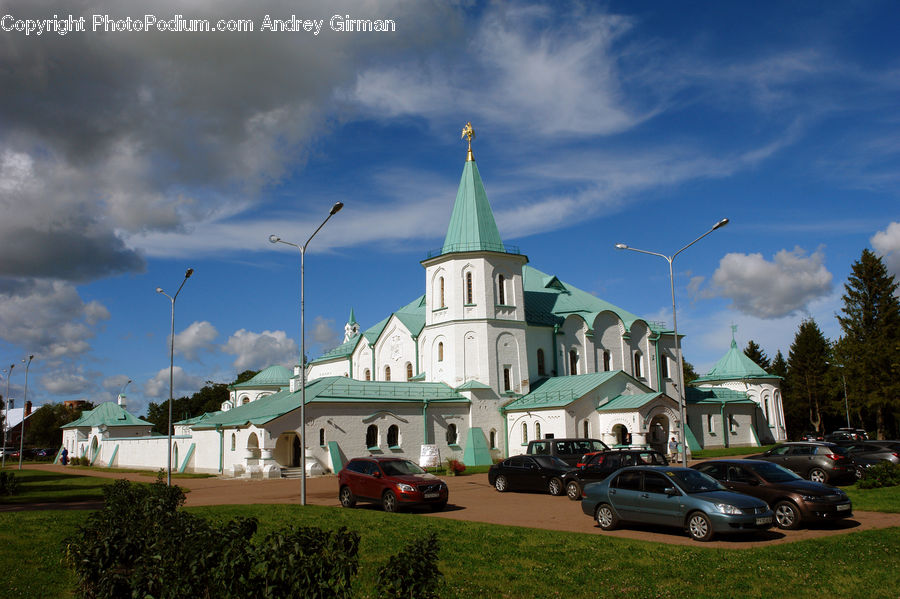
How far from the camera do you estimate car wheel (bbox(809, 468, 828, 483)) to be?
2214 centimetres

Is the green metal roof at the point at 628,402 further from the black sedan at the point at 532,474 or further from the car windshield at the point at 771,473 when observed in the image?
the car windshield at the point at 771,473

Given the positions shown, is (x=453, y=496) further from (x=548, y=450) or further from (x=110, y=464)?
(x=110, y=464)

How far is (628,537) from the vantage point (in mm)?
13883

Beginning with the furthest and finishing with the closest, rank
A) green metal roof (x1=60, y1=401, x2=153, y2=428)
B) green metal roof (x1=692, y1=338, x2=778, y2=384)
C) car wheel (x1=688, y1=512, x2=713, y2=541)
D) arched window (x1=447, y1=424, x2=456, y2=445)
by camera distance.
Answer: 1. green metal roof (x1=60, y1=401, x2=153, y2=428)
2. green metal roof (x1=692, y1=338, x2=778, y2=384)
3. arched window (x1=447, y1=424, x2=456, y2=445)
4. car wheel (x1=688, y1=512, x2=713, y2=541)

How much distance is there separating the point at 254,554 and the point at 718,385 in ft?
187

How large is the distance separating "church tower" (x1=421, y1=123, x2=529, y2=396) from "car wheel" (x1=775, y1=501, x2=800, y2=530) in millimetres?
27690

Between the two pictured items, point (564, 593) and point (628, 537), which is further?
point (628, 537)

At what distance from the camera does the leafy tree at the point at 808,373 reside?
74188 millimetres

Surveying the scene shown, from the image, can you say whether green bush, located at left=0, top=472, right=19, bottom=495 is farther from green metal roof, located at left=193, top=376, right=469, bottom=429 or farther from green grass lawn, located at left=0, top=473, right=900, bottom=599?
green grass lawn, located at left=0, top=473, right=900, bottom=599

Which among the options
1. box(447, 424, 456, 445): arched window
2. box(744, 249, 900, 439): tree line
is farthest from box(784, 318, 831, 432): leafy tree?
box(447, 424, 456, 445): arched window

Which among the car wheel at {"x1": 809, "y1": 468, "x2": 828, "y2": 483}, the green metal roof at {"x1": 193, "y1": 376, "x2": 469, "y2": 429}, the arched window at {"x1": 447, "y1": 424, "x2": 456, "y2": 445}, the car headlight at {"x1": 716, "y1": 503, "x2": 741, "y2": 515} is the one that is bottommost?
the car wheel at {"x1": 809, "y1": 468, "x2": 828, "y2": 483}

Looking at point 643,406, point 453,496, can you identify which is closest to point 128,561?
point 453,496

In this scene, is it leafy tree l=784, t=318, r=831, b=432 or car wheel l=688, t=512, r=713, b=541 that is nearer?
car wheel l=688, t=512, r=713, b=541

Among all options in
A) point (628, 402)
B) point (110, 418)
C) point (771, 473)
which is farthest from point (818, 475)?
point (110, 418)
